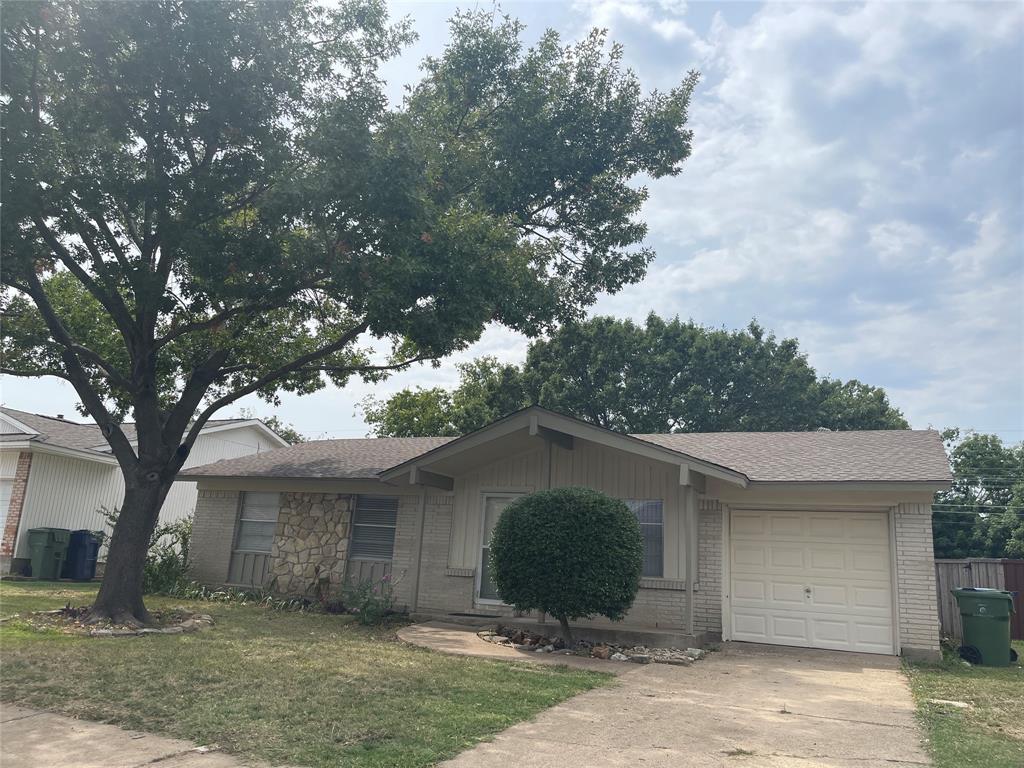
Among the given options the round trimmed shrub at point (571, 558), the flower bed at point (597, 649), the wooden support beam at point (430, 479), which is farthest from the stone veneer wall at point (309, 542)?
the round trimmed shrub at point (571, 558)

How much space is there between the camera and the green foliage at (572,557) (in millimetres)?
9961

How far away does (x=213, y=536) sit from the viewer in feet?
52.8

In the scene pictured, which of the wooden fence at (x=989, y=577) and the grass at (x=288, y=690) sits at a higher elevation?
the wooden fence at (x=989, y=577)

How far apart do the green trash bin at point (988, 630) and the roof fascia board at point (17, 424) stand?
20.7 metres

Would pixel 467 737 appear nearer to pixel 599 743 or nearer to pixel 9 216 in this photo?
pixel 599 743

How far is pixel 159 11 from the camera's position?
9.26 metres

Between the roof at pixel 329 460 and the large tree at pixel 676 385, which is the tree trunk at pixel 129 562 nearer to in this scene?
the roof at pixel 329 460

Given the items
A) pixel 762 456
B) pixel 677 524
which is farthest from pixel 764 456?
pixel 677 524

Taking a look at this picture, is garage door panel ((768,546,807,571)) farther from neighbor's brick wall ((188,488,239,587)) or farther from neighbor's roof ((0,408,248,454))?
neighbor's roof ((0,408,248,454))

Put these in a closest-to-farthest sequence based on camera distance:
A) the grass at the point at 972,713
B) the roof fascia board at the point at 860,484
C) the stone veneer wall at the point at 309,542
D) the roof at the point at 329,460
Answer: the grass at the point at 972,713 → the roof fascia board at the point at 860,484 → the stone veneer wall at the point at 309,542 → the roof at the point at 329,460

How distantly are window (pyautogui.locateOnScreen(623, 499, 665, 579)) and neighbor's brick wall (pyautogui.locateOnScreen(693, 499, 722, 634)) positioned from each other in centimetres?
61

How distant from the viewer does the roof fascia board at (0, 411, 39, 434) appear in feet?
62.2

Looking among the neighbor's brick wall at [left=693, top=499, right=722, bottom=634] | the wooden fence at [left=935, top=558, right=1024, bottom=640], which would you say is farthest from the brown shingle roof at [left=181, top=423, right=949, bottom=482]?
the wooden fence at [left=935, top=558, right=1024, bottom=640]

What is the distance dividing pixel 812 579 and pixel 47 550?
17.5 meters
